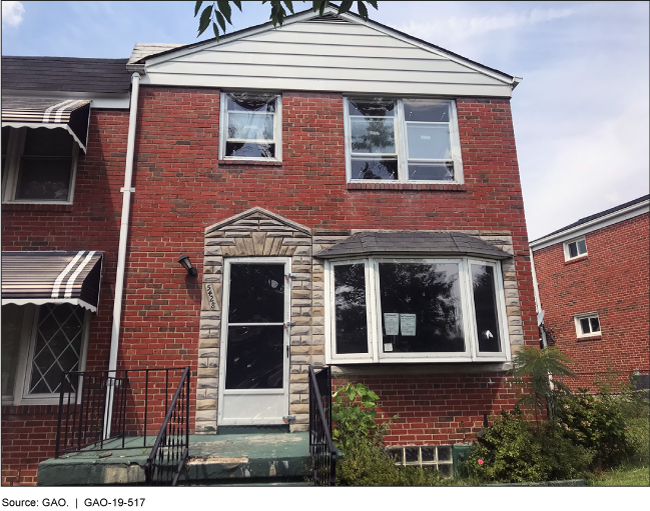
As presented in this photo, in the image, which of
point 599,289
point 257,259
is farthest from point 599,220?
point 257,259

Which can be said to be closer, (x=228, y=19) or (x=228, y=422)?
(x=228, y=19)

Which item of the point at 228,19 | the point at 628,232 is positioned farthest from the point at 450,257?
the point at 628,232

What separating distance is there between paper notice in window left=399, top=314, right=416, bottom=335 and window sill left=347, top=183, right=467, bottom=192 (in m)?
1.85

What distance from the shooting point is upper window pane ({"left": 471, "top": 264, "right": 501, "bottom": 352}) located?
6031mm

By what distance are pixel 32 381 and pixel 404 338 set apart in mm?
4511

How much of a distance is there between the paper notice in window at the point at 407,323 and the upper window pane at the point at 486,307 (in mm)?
856

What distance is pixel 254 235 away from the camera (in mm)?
6285

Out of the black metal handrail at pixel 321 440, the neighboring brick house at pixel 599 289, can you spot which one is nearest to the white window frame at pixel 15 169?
the black metal handrail at pixel 321 440

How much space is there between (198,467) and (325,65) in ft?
18.3

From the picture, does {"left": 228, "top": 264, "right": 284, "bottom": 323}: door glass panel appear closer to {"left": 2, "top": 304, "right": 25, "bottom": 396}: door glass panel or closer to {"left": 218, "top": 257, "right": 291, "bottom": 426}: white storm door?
{"left": 218, "top": 257, "right": 291, "bottom": 426}: white storm door

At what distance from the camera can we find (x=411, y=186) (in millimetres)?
6652

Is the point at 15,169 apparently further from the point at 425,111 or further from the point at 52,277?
the point at 425,111

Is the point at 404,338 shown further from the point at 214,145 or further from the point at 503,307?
the point at 214,145

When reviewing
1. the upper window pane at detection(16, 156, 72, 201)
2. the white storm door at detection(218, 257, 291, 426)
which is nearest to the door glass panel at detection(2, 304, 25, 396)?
the upper window pane at detection(16, 156, 72, 201)
